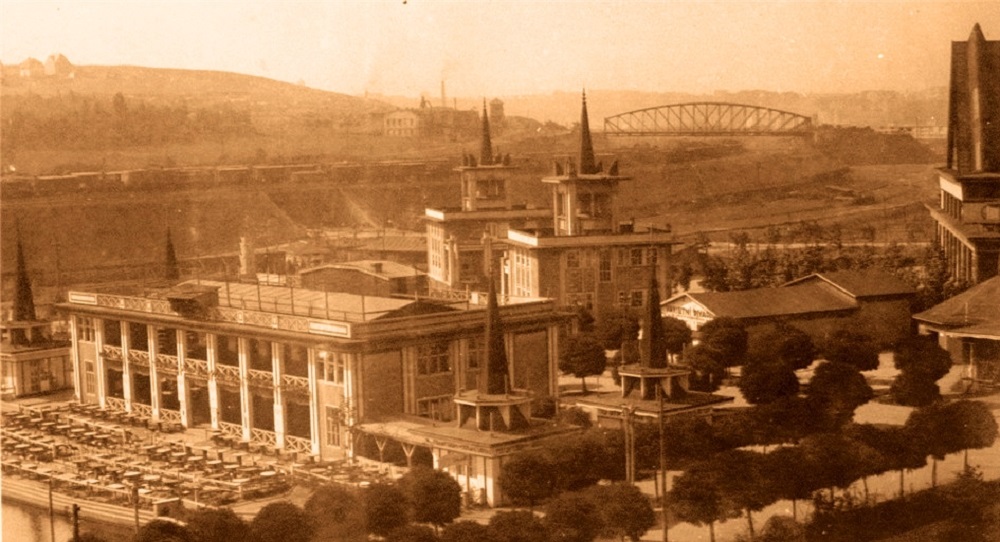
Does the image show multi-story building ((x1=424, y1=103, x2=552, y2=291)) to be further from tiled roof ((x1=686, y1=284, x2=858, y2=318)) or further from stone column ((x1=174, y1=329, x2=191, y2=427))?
stone column ((x1=174, y1=329, x2=191, y2=427))

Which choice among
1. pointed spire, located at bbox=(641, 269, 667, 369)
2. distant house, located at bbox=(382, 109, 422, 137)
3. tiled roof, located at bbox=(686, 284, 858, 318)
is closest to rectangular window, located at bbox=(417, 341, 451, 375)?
pointed spire, located at bbox=(641, 269, 667, 369)

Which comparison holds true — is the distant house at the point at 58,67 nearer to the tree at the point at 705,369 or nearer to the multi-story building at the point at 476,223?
the multi-story building at the point at 476,223

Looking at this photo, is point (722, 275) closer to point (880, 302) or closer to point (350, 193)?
point (880, 302)

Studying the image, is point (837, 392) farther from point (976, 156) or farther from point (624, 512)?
point (976, 156)

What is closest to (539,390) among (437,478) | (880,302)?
(437,478)

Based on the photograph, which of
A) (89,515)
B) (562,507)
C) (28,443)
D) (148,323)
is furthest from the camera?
(148,323)
